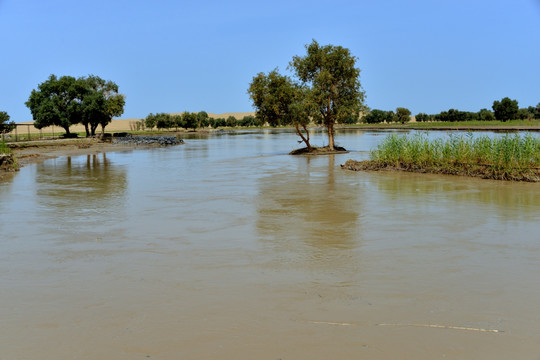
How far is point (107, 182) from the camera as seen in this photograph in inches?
979

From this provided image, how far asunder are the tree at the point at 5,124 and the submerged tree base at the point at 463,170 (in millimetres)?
48534

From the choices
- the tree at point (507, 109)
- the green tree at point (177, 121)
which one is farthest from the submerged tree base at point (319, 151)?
the green tree at point (177, 121)

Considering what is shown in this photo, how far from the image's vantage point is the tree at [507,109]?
11925 cm

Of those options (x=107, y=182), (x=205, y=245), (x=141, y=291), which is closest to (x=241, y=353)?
(x=141, y=291)

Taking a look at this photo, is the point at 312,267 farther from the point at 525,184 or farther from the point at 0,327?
the point at 525,184

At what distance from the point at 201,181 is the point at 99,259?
15.3m

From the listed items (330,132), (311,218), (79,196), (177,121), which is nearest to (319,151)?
(330,132)

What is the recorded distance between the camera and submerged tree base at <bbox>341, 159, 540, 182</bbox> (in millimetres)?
21422

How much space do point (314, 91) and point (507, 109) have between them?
9697cm

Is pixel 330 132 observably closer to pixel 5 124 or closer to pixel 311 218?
pixel 311 218

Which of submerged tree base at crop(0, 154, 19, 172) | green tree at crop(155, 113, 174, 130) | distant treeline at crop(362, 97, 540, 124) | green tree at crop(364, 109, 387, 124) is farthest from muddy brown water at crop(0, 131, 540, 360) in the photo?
green tree at crop(364, 109, 387, 124)

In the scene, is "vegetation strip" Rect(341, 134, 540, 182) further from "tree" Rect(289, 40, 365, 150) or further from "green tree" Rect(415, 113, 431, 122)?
"green tree" Rect(415, 113, 431, 122)

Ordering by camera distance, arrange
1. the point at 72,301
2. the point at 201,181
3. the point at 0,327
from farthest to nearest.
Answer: the point at 201,181 < the point at 72,301 < the point at 0,327

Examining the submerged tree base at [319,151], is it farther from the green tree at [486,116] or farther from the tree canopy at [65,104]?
the green tree at [486,116]
